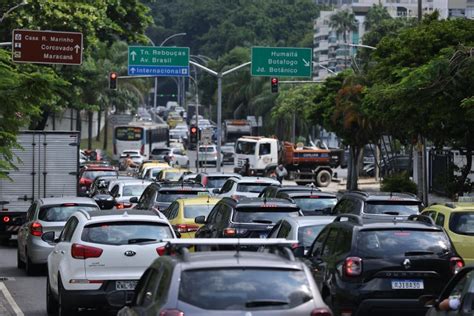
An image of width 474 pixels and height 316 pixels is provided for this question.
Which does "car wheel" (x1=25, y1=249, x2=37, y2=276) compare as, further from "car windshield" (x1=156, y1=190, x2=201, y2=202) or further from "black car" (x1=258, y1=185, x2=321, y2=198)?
"black car" (x1=258, y1=185, x2=321, y2=198)

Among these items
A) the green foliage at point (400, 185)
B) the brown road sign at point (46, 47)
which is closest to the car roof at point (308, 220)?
the brown road sign at point (46, 47)

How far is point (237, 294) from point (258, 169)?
211ft

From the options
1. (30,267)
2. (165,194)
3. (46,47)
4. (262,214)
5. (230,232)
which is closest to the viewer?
(230,232)

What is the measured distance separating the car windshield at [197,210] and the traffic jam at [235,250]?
3 cm

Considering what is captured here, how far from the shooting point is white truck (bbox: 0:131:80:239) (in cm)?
3212

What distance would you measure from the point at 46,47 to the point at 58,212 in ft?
49.3

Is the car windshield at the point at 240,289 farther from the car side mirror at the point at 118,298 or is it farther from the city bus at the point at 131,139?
the city bus at the point at 131,139

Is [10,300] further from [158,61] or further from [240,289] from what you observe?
[158,61]

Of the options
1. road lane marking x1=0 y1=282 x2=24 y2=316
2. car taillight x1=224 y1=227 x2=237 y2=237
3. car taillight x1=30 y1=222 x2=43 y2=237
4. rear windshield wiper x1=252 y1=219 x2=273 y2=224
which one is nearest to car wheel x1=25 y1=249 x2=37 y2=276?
car taillight x1=30 y1=222 x2=43 y2=237

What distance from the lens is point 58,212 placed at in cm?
2492

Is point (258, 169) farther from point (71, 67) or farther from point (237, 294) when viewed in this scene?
point (237, 294)

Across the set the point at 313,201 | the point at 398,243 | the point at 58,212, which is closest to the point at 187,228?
the point at 58,212

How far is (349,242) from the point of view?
15266mm

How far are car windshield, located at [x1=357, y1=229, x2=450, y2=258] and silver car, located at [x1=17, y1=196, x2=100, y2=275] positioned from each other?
998cm
